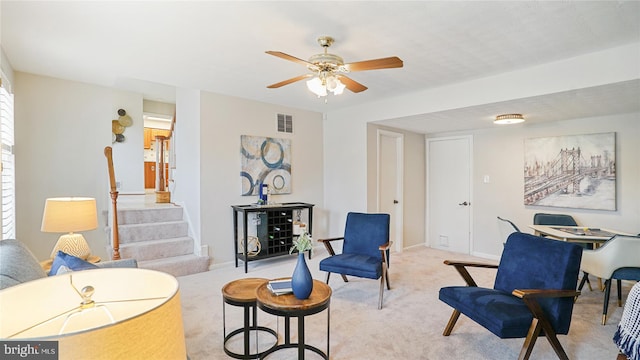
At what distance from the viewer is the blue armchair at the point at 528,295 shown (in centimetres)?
210

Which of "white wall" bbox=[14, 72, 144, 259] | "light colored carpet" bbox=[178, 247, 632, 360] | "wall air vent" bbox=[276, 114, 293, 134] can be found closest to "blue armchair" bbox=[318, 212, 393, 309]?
"light colored carpet" bbox=[178, 247, 632, 360]

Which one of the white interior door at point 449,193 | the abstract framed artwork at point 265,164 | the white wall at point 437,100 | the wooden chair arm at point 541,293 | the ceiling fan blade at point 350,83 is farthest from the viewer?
the white interior door at point 449,193

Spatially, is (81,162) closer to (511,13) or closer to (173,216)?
(173,216)

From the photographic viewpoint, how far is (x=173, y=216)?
482 centimetres

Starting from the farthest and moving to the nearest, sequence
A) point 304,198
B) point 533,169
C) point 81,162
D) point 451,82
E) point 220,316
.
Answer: point 304,198 → point 533,169 → point 81,162 → point 451,82 → point 220,316

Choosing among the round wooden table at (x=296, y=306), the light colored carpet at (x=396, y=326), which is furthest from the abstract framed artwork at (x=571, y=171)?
the round wooden table at (x=296, y=306)

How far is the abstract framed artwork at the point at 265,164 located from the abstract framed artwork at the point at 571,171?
370cm

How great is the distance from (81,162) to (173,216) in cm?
140

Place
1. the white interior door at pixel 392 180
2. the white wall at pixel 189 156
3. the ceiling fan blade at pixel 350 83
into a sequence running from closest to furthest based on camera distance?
1. the ceiling fan blade at pixel 350 83
2. the white wall at pixel 189 156
3. the white interior door at pixel 392 180

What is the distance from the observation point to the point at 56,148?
167 inches

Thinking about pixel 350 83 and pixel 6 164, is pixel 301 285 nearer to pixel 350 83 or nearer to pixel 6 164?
pixel 350 83

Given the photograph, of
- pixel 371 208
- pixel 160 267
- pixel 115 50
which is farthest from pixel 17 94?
pixel 371 208

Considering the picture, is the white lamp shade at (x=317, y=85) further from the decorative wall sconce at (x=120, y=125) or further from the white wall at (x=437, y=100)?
the decorative wall sconce at (x=120, y=125)

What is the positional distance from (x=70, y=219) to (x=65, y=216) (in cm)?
4
